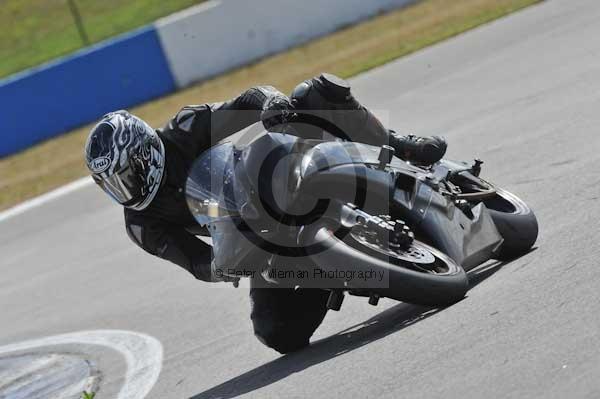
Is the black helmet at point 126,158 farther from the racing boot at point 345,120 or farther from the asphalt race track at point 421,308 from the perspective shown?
the asphalt race track at point 421,308

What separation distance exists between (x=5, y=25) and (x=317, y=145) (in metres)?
20.9

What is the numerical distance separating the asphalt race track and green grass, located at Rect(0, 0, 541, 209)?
1.52 metres

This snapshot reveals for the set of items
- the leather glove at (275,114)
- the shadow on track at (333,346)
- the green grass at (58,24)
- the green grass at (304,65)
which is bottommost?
the green grass at (304,65)

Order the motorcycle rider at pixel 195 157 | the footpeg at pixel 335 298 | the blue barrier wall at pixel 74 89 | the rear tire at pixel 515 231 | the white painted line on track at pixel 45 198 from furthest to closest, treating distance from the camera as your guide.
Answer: the blue barrier wall at pixel 74 89 → the white painted line on track at pixel 45 198 → the rear tire at pixel 515 231 → the motorcycle rider at pixel 195 157 → the footpeg at pixel 335 298

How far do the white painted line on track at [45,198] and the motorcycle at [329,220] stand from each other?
9623mm

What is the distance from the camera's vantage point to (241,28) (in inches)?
790

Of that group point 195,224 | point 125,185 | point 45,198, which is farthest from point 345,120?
point 45,198

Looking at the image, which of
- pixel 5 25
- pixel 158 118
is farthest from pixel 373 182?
pixel 5 25

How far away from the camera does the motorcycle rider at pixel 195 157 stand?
218 inches

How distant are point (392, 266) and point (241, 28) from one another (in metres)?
15.7

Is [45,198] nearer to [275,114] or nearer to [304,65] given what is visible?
[304,65]

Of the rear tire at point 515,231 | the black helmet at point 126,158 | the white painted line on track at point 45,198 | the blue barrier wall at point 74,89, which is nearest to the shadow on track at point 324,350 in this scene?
the rear tire at point 515,231

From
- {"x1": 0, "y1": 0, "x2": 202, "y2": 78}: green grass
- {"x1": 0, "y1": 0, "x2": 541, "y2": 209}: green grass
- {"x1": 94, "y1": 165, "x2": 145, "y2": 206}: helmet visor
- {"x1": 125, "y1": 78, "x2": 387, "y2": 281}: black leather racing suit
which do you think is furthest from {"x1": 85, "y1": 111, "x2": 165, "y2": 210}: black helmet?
{"x1": 0, "y1": 0, "x2": 202, "y2": 78}: green grass

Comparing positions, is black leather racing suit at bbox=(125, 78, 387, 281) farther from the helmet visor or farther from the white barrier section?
the white barrier section
